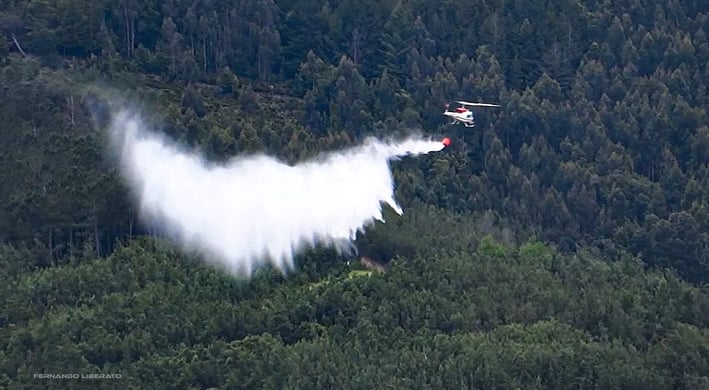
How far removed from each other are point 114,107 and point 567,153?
73.6 feet

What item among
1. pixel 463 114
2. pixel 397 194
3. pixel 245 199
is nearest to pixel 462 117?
pixel 463 114

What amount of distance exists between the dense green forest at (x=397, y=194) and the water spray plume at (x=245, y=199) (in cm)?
105

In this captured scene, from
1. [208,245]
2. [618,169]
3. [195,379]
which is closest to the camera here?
[195,379]

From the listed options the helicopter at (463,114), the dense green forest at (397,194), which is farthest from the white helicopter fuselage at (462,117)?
the dense green forest at (397,194)

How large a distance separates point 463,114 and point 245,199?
602 inches

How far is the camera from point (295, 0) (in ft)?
438

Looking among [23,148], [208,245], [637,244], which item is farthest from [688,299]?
[23,148]

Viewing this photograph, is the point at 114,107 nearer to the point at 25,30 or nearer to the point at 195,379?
the point at 25,30

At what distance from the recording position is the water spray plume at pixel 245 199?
11025cm

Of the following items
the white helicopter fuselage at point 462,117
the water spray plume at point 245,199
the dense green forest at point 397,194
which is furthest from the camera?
the white helicopter fuselage at point 462,117

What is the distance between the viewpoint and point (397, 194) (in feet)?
385

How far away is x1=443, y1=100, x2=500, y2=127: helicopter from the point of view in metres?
124

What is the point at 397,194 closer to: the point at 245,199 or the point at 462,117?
the point at 462,117

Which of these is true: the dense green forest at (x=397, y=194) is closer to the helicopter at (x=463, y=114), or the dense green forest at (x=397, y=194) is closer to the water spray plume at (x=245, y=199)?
the helicopter at (x=463, y=114)
